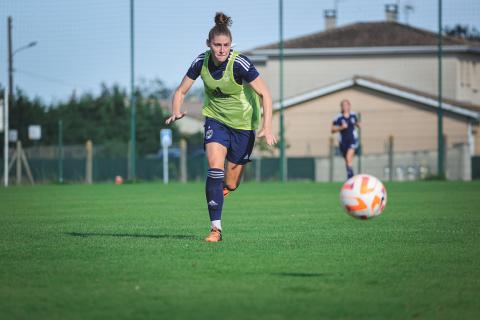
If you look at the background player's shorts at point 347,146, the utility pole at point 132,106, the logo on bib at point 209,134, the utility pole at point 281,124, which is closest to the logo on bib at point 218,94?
the logo on bib at point 209,134

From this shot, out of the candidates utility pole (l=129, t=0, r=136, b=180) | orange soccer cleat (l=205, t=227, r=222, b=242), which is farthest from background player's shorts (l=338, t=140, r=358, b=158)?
orange soccer cleat (l=205, t=227, r=222, b=242)

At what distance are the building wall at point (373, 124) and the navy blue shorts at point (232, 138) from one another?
3347 centimetres

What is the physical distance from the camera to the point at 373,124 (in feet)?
158

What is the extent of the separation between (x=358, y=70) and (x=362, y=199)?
157ft

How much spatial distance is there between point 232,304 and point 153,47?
33.3 m

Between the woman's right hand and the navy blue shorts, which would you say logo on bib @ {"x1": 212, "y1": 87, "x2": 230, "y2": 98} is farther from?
the woman's right hand

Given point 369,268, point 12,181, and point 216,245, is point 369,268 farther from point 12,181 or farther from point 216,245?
point 12,181

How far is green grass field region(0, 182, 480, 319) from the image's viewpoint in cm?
580

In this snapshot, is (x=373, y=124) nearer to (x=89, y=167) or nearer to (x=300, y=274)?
(x=89, y=167)

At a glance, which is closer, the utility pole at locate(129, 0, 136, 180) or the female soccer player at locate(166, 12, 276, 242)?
the female soccer player at locate(166, 12, 276, 242)

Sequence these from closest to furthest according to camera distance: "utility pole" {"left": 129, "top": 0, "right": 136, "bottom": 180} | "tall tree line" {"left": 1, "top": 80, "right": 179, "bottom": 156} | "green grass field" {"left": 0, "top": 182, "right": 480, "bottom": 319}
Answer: "green grass field" {"left": 0, "top": 182, "right": 480, "bottom": 319}, "utility pole" {"left": 129, "top": 0, "right": 136, "bottom": 180}, "tall tree line" {"left": 1, "top": 80, "right": 179, "bottom": 156}

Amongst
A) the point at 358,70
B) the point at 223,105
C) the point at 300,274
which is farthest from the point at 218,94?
the point at 358,70

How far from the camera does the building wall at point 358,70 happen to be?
54.9 metres

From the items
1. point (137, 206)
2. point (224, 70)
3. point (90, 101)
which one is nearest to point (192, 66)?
point (224, 70)
